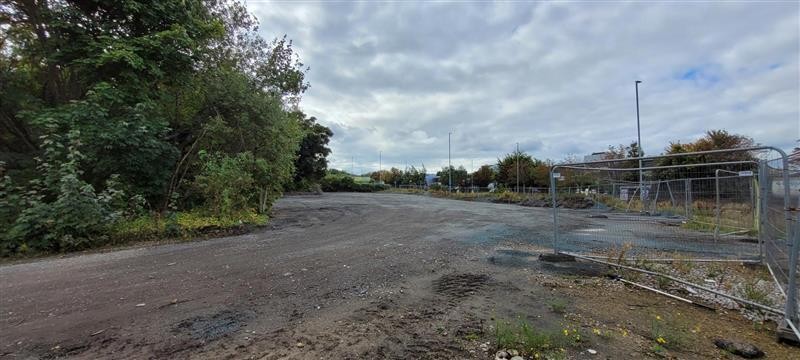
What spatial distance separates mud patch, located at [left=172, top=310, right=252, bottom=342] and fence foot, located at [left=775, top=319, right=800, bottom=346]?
4.96 meters

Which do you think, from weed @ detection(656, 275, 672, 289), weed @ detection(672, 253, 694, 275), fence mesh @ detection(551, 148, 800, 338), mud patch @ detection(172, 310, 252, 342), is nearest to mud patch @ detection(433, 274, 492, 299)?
fence mesh @ detection(551, 148, 800, 338)

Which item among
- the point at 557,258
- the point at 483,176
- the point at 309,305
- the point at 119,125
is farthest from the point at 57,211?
the point at 483,176

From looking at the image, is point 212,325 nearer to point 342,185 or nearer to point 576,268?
point 576,268

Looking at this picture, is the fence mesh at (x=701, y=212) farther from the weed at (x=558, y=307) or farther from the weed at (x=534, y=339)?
the weed at (x=534, y=339)

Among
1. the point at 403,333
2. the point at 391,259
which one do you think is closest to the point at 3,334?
the point at 403,333

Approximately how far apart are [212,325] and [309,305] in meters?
0.97

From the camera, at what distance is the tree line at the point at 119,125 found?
737cm

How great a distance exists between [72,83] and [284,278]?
396 inches

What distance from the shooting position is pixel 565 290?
453cm

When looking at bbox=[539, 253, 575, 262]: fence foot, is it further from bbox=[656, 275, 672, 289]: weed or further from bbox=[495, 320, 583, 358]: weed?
bbox=[495, 320, 583, 358]: weed

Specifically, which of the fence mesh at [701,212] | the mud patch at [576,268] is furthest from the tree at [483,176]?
the mud patch at [576,268]

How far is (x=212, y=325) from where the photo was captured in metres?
3.44

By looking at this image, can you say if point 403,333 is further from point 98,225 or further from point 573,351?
point 98,225

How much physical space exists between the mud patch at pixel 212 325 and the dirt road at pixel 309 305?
0.02 meters
